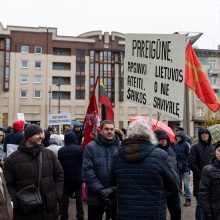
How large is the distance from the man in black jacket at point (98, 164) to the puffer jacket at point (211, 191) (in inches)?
47.1

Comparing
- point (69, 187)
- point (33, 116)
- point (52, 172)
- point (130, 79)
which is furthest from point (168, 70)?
point (33, 116)

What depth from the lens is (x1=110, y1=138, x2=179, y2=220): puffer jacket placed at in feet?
12.4

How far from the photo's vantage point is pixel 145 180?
3801 mm

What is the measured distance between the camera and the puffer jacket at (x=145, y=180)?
379 centimetres

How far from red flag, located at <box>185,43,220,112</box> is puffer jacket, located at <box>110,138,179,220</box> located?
5013 millimetres

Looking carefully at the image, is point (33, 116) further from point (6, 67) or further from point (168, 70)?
point (168, 70)

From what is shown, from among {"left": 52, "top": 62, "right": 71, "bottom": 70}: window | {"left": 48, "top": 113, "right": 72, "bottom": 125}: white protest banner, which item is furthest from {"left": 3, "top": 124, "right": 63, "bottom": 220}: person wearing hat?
{"left": 52, "top": 62, "right": 71, "bottom": 70}: window

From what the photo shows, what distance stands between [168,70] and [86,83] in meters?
58.1

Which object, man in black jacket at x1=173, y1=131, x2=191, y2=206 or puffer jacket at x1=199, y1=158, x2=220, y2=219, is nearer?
puffer jacket at x1=199, y1=158, x2=220, y2=219

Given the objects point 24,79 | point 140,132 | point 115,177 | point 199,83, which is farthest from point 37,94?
point 140,132

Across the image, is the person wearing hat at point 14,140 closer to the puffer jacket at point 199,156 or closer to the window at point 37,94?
the puffer jacket at point 199,156

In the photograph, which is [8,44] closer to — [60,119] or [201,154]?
[60,119]

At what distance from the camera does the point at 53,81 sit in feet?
211

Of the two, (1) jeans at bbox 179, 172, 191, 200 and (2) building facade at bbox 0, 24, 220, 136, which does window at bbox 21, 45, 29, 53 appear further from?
(1) jeans at bbox 179, 172, 191, 200
